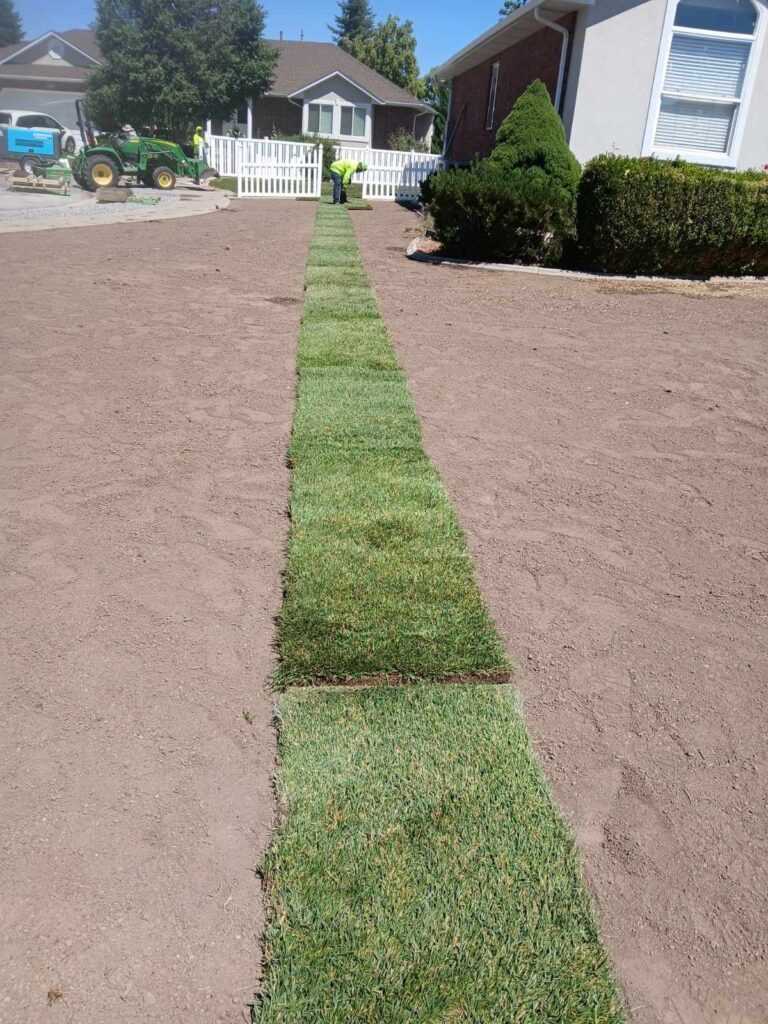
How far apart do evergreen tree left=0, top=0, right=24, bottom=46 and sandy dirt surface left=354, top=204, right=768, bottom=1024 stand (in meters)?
76.6

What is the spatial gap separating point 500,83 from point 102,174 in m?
10.9

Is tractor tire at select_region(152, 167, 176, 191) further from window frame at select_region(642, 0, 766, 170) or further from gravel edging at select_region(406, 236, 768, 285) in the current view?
window frame at select_region(642, 0, 766, 170)

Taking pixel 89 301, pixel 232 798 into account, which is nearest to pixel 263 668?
pixel 232 798

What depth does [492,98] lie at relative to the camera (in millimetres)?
18297

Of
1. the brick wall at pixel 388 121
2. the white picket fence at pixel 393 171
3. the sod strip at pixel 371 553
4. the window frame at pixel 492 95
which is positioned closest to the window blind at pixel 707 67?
the window frame at pixel 492 95

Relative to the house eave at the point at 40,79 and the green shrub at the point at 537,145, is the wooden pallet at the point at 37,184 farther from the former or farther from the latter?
the house eave at the point at 40,79

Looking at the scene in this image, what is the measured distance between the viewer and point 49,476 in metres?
4.35

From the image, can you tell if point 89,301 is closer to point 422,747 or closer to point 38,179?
point 422,747

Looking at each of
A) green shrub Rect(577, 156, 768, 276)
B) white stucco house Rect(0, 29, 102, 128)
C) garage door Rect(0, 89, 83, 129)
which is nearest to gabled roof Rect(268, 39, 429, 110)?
white stucco house Rect(0, 29, 102, 128)

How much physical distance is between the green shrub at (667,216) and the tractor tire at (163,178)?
50.1ft

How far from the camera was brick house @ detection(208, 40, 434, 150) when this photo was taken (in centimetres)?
3919

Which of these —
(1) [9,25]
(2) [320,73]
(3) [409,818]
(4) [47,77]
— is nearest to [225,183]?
(2) [320,73]

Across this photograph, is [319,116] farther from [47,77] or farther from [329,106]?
[47,77]

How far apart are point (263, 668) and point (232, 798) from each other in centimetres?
62
